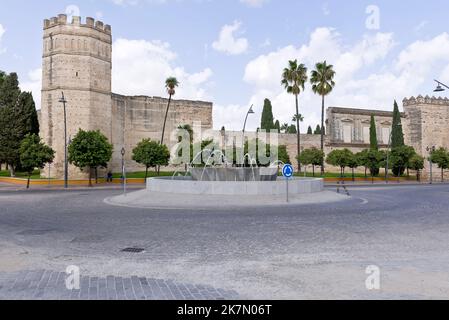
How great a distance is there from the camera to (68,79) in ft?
137

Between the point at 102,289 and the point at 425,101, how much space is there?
69719 mm

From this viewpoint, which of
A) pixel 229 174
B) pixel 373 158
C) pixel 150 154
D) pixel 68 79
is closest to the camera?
pixel 229 174

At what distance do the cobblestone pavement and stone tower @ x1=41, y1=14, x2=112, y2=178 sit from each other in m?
38.1

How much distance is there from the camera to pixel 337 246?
27.6 feet

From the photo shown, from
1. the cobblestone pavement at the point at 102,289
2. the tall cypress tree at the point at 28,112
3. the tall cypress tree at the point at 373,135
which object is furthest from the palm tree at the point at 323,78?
the cobblestone pavement at the point at 102,289

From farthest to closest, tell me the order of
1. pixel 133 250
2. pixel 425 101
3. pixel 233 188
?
pixel 425 101
pixel 233 188
pixel 133 250

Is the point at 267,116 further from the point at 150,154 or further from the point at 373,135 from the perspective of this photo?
the point at 150,154

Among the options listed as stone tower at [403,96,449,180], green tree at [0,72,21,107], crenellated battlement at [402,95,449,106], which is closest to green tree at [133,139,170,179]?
green tree at [0,72,21,107]

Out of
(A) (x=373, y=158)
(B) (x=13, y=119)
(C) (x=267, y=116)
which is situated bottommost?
(A) (x=373, y=158)

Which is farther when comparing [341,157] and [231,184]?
[341,157]

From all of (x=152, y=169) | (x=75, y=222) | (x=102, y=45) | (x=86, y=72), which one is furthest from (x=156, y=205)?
(x=152, y=169)

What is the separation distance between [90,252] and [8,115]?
1787 inches

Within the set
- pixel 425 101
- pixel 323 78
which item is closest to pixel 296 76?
pixel 323 78

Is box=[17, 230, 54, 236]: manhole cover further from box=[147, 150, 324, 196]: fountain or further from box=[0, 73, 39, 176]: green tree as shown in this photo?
box=[0, 73, 39, 176]: green tree
